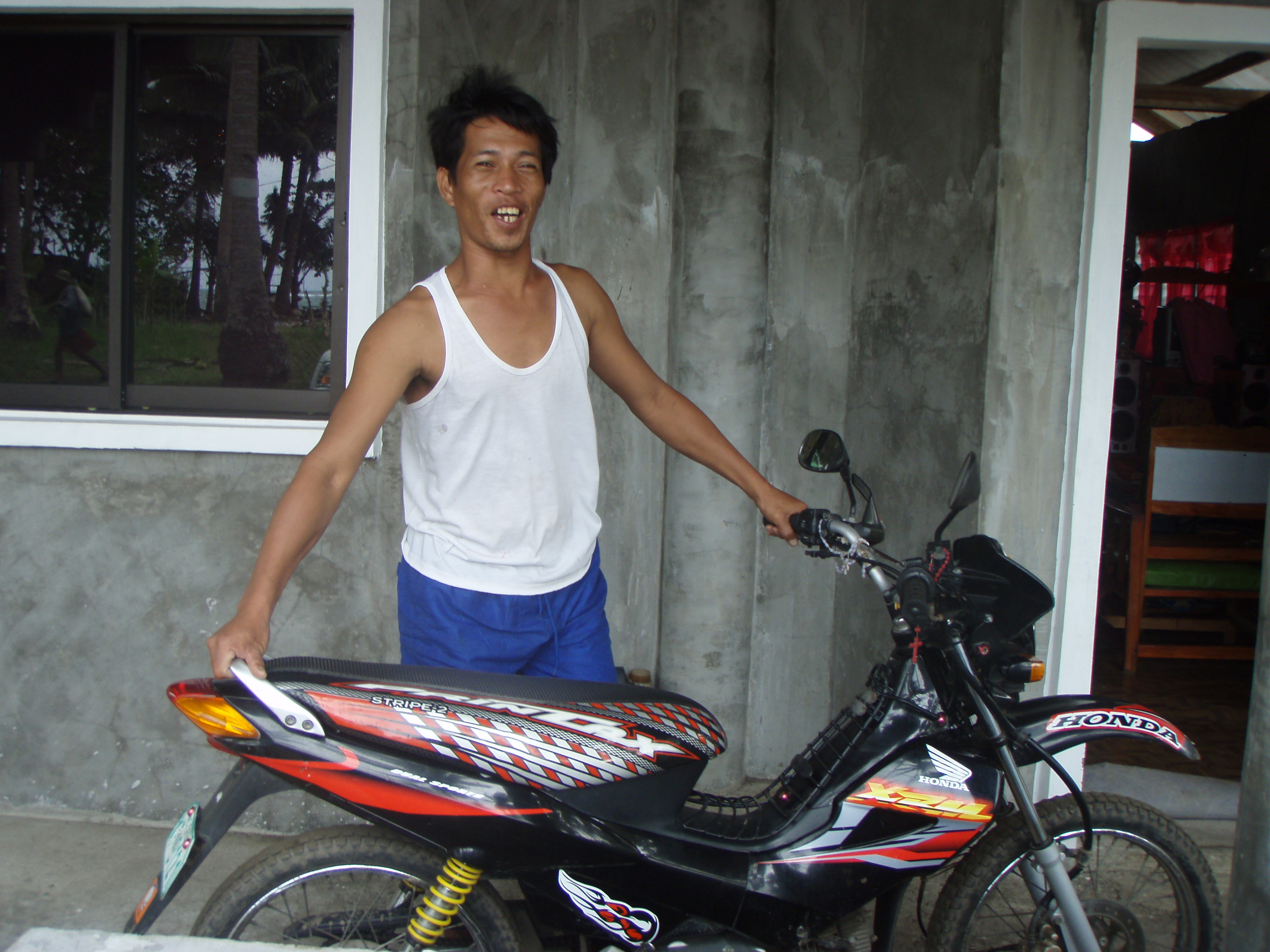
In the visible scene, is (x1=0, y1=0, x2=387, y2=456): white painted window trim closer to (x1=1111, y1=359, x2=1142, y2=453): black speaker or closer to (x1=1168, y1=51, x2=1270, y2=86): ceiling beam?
(x1=1111, y1=359, x2=1142, y2=453): black speaker

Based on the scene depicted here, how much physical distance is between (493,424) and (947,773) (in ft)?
3.93

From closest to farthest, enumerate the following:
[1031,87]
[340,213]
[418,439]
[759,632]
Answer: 1. [418,439]
2. [1031,87]
3. [340,213]
4. [759,632]

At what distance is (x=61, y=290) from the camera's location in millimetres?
3430

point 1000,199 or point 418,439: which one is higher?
point 1000,199

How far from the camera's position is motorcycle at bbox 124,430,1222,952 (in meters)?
1.77

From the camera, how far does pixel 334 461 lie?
1.93 meters

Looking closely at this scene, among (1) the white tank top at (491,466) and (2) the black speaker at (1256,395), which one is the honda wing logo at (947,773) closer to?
(1) the white tank top at (491,466)

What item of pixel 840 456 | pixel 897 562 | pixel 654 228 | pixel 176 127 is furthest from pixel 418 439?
pixel 176 127

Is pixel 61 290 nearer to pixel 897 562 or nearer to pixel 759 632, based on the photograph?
pixel 759 632

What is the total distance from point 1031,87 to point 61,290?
325 centimetres

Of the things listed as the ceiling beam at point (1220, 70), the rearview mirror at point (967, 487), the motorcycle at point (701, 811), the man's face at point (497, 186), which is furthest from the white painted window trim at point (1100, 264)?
the ceiling beam at point (1220, 70)

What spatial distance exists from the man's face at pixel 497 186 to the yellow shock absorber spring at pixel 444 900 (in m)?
1.28

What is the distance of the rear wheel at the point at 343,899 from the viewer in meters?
1.81

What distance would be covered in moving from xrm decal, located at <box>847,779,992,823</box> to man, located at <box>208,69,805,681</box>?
0.54m
